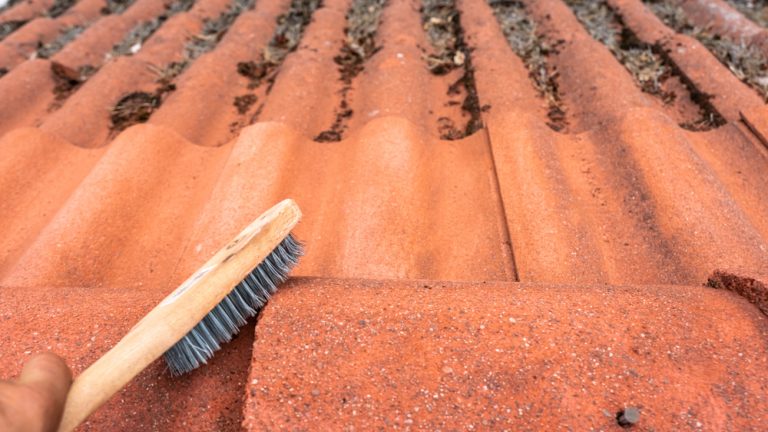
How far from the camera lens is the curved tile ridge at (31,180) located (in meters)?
2.11

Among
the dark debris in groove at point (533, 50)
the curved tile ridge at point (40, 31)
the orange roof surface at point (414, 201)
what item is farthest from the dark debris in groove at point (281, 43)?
the curved tile ridge at point (40, 31)

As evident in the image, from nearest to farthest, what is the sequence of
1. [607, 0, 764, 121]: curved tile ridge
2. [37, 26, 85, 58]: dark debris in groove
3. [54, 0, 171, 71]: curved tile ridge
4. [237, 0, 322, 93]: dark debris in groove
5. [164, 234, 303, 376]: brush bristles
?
[164, 234, 303, 376]: brush bristles
[607, 0, 764, 121]: curved tile ridge
[237, 0, 322, 93]: dark debris in groove
[54, 0, 171, 71]: curved tile ridge
[37, 26, 85, 58]: dark debris in groove

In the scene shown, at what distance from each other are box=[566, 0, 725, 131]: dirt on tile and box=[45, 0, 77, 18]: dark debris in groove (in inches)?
178

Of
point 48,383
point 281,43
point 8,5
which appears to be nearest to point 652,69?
point 281,43

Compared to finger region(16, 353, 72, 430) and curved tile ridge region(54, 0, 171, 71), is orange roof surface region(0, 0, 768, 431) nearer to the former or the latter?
curved tile ridge region(54, 0, 171, 71)

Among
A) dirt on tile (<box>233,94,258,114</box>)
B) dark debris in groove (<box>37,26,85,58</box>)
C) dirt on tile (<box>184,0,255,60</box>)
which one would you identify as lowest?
dark debris in groove (<box>37,26,85,58</box>)

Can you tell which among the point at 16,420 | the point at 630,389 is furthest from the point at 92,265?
the point at 630,389

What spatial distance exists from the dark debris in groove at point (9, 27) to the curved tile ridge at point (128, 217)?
271cm

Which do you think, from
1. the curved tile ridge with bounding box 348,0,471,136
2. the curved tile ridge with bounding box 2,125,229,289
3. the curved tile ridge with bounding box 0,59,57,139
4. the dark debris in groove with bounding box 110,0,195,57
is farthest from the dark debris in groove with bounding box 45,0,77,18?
the curved tile ridge with bounding box 348,0,471,136

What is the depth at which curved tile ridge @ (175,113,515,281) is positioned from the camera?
179 centimetres

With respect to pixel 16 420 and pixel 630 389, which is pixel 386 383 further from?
pixel 16 420

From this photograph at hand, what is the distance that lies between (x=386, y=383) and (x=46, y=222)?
6.31ft

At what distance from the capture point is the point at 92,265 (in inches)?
74.0

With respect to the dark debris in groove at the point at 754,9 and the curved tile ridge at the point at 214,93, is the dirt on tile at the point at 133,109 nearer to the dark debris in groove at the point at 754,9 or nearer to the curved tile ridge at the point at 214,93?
the curved tile ridge at the point at 214,93
